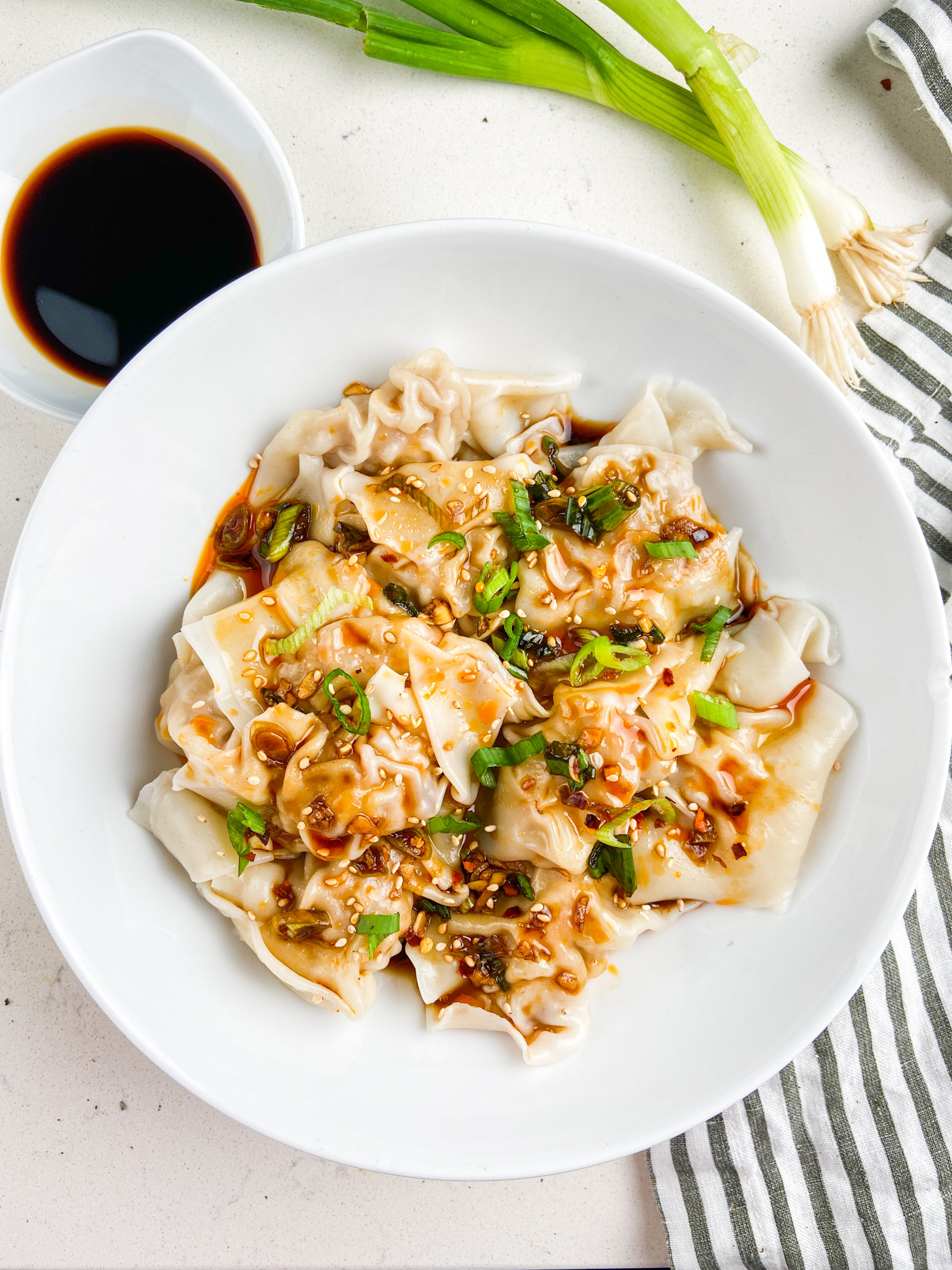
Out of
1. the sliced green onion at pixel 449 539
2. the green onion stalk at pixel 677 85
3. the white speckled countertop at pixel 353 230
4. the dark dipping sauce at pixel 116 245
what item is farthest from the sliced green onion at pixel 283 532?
the green onion stalk at pixel 677 85

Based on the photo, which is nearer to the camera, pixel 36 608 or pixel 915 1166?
pixel 36 608

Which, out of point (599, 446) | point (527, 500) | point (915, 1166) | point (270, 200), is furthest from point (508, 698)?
point (915, 1166)

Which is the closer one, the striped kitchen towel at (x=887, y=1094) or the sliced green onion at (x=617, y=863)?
the sliced green onion at (x=617, y=863)

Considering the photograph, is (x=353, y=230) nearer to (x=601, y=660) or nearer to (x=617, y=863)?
(x=601, y=660)

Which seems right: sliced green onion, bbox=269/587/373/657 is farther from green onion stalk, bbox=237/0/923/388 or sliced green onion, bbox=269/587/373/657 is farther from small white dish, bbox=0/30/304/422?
green onion stalk, bbox=237/0/923/388

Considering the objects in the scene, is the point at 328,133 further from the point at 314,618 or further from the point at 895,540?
the point at 895,540

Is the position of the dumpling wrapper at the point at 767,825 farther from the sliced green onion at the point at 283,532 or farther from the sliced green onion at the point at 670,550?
the sliced green onion at the point at 283,532
